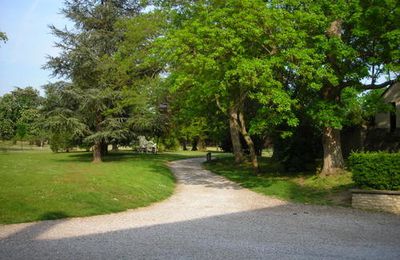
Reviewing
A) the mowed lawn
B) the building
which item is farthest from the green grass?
the building

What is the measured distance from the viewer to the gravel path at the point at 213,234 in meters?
7.59

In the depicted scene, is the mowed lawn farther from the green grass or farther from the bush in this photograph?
the bush

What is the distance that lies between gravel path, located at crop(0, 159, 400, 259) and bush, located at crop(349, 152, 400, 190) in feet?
3.62

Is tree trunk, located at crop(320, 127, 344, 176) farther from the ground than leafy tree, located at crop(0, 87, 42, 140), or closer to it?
closer to it

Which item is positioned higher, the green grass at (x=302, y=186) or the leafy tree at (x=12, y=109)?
the leafy tree at (x=12, y=109)

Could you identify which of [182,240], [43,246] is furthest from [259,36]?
[43,246]

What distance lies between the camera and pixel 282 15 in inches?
613

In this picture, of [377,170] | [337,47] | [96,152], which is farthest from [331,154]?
[96,152]

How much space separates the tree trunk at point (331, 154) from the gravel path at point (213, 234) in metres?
6.01

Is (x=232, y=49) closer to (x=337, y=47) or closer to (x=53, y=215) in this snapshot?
(x=337, y=47)

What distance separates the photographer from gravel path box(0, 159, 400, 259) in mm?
7594

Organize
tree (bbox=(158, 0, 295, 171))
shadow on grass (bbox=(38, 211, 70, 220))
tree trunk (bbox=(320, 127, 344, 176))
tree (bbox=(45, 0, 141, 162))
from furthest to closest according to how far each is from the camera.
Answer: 1. tree (bbox=(45, 0, 141, 162))
2. tree trunk (bbox=(320, 127, 344, 176))
3. tree (bbox=(158, 0, 295, 171))
4. shadow on grass (bbox=(38, 211, 70, 220))

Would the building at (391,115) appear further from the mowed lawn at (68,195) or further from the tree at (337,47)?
the mowed lawn at (68,195)

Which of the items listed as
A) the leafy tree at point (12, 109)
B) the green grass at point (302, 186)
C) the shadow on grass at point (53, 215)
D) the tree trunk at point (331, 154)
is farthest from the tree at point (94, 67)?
the leafy tree at point (12, 109)
